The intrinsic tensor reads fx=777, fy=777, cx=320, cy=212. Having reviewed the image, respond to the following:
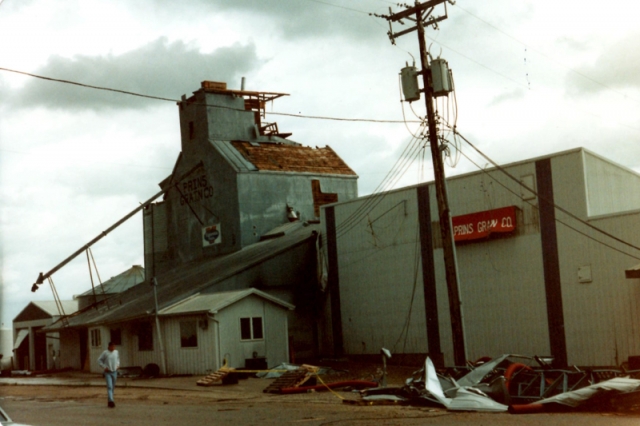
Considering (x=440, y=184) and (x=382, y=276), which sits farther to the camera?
(x=382, y=276)

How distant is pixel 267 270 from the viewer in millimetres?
40500

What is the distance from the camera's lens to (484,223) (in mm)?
32625

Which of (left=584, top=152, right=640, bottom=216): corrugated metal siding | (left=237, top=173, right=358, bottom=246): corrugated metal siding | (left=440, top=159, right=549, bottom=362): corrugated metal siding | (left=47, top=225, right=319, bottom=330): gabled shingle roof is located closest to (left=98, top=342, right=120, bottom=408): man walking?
(left=47, top=225, right=319, bottom=330): gabled shingle roof

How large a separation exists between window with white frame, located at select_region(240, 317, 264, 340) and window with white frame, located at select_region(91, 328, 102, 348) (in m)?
12.3

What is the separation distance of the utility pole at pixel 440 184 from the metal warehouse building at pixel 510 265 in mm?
7726

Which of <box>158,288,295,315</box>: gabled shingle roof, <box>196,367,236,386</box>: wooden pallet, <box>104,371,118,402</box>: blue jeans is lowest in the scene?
<box>196,367,236,386</box>: wooden pallet

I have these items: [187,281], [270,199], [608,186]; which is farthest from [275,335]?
[270,199]

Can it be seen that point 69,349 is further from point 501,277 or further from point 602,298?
point 602,298

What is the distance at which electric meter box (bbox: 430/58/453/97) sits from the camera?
81.2 feet

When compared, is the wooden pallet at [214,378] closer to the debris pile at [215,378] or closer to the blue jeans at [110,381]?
the debris pile at [215,378]

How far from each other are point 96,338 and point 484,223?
76.8 ft

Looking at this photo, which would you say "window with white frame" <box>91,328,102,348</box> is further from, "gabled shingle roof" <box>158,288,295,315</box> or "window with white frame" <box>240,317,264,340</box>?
"window with white frame" <box>240,317,264,340</box>

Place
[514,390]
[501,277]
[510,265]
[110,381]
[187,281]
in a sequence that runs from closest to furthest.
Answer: [514,390] → [110,381] → [510,265] → [501,277] → [187,281]

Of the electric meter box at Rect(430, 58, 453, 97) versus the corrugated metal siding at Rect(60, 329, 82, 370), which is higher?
the electric meter box at Rect(430, 58, 453, 97)
